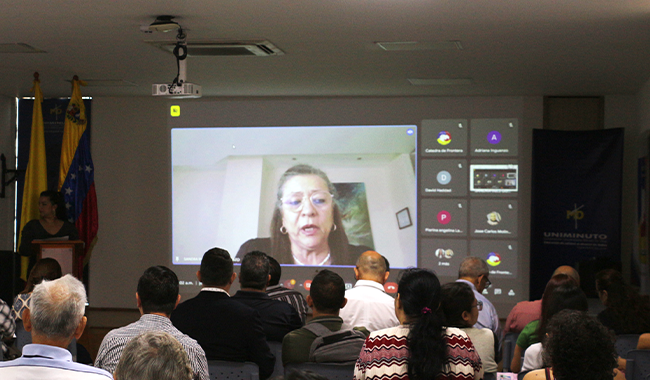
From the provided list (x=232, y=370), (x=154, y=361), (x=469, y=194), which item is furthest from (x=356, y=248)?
(x=154, y=361)

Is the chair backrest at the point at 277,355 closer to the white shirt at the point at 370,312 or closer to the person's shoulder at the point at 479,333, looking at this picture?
the white shirt at the point at 370,312

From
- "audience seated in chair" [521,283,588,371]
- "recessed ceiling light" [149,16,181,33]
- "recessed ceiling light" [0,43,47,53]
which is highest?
"recessed ceiling light" [0,43,47,53]

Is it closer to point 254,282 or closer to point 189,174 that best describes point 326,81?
point 189,174

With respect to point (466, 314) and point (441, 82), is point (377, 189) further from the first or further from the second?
point (466, 314)

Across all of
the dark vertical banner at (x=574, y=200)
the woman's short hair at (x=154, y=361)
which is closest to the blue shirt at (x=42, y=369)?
the woman's short hair at (x=154, y=361)

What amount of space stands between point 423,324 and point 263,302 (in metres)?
1.51

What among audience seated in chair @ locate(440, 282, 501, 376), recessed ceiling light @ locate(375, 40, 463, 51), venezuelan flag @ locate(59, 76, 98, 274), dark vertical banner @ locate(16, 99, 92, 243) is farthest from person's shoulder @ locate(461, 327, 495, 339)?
dark vertical banner @ locate(16, 99, 92, 243)

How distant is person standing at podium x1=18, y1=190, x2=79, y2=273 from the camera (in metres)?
6.75

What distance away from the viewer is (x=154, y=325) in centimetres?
263

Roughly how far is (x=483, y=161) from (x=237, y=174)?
3063mm

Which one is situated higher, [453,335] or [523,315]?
[453,335]

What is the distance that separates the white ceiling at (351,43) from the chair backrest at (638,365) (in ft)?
6.80

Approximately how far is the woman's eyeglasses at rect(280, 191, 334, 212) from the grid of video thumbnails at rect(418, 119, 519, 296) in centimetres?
118

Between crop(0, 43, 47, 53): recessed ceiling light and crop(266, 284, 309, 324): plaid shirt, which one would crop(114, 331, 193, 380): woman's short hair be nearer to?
crop(266, 284, 309, 324): plaid shirt
